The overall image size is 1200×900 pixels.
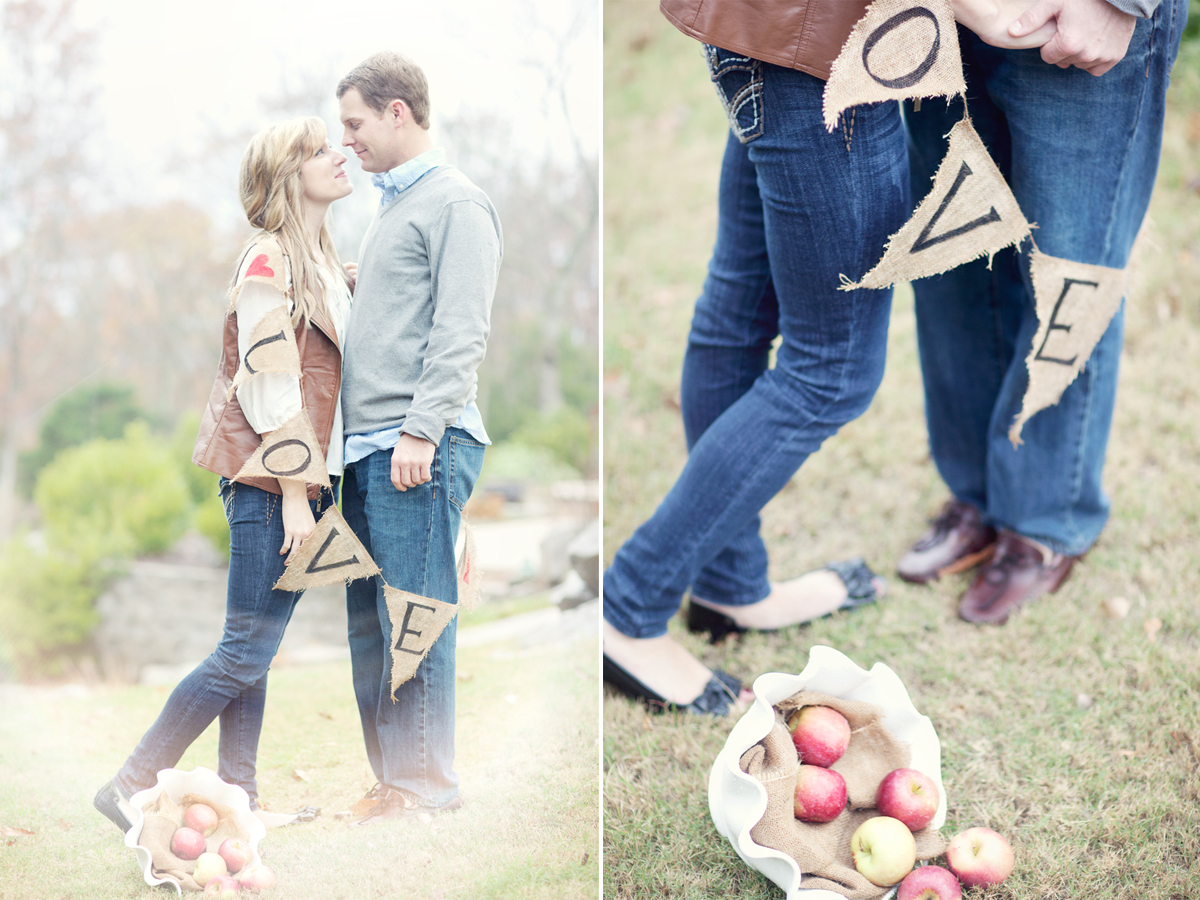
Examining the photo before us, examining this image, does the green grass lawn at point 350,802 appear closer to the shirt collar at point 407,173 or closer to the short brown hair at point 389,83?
the shirt collar at point 407,173

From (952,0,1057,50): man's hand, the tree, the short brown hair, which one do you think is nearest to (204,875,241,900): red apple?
the short brown hair

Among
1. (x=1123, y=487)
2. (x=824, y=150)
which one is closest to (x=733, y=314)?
(x=824, y=150)

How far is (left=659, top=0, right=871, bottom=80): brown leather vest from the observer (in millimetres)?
1006

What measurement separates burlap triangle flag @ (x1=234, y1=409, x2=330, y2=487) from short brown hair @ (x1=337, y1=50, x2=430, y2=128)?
43 cm

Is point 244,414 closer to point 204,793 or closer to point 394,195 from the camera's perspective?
point 394,195

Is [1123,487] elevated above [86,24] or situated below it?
below

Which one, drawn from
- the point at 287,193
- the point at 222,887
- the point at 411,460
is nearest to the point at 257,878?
the point at 222,887

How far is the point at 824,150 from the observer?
1.09 meters

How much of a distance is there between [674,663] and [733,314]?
0.63 m

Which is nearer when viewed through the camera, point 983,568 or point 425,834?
point 425,834

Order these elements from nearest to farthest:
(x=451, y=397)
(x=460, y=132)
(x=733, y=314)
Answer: (x=451, y=397) → (x=460, y=132) → (x=733, y=314)

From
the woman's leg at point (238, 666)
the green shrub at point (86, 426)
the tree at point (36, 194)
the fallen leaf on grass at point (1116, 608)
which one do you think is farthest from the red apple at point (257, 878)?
the green shrub at point (86, 426)

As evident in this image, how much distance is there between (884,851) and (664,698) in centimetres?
48

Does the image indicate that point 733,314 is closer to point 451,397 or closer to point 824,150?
point 824,150
